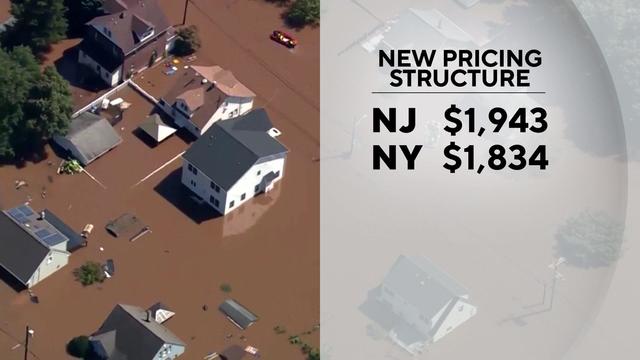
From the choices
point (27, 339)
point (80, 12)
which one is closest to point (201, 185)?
point (27, 339)

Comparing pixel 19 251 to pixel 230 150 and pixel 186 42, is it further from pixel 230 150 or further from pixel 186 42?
pixel 186 42

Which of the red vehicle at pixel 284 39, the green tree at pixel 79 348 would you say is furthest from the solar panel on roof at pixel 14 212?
the red vehicle at pixel 284 39

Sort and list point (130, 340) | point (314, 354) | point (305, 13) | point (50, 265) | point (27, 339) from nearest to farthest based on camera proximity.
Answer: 1. point (130, 340)
2. point (27, 339)
3. point (314, 354)
4. point (50, 265)
5. point (305, 13)

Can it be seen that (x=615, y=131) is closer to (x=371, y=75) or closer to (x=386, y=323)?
(x=371, y=75)

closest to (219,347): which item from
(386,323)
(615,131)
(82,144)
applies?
(386,323)

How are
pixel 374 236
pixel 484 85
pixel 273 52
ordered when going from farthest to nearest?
pixel 273 52
pixel 484 85
pixel 374 236

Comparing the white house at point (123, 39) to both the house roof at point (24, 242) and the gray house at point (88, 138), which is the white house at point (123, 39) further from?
the house roof at point (24, 242)
